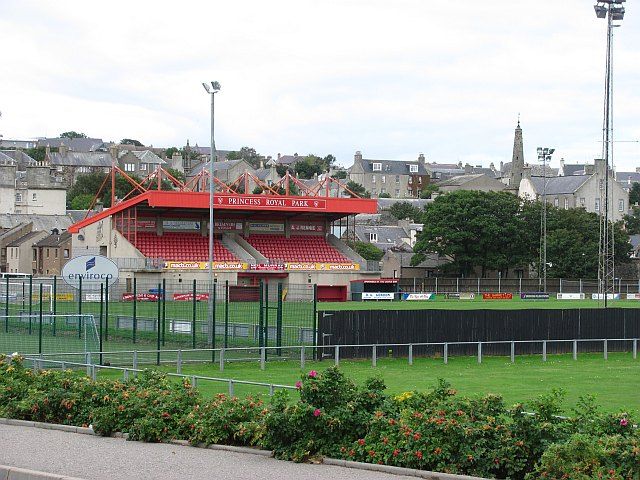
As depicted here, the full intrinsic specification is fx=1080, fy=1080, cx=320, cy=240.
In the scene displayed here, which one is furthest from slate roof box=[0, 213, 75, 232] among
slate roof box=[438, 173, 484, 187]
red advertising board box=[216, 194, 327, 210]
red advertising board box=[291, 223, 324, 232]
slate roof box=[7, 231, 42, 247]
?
slate roof box=[438, 173, 484, 187]

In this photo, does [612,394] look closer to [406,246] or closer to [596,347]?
[596,347]

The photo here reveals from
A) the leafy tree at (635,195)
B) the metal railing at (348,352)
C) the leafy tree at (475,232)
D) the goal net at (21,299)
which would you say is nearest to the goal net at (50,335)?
the metal railing at (348,352)

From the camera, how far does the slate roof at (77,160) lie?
193500 millimetres

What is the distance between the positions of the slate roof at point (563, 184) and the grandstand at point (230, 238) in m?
66.6

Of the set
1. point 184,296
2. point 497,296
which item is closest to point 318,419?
point 184,296

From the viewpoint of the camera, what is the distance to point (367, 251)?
11375 centimetres

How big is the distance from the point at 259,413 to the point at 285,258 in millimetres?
68618

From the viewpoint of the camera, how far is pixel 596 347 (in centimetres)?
→ 3953

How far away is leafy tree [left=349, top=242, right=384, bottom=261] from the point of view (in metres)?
113

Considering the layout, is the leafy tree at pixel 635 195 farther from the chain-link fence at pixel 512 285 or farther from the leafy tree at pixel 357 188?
the chain-link fence at pixel 512 285

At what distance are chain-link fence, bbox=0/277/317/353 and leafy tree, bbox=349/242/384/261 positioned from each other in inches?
2919

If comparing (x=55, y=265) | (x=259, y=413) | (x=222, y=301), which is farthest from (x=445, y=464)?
(x=55, y=265)

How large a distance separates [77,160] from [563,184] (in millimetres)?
89218

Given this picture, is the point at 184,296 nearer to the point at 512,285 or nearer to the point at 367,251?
the point at 512,285
